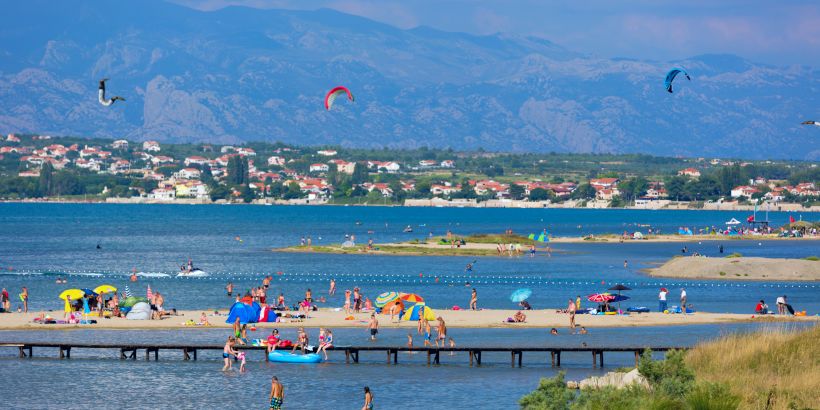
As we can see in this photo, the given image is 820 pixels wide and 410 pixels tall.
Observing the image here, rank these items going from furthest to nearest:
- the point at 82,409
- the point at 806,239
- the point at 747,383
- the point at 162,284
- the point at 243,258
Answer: the point at 806,239
the point at 243,258
the point at 162,284
the point at 82,409
the point at 747,383

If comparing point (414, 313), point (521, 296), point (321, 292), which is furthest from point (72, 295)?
point (521, 296)

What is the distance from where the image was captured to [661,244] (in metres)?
138

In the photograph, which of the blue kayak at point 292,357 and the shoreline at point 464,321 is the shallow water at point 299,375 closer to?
the blue kayak at point 292,357

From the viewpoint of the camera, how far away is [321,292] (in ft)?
241

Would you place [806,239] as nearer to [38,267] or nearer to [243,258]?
[243,258]

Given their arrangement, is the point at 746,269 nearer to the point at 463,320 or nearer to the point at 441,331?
the point at 463,320

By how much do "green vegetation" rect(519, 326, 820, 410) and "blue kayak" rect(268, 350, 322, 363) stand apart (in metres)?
14.9

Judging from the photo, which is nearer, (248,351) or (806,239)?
(248,351)

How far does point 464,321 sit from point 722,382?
27.9 metres

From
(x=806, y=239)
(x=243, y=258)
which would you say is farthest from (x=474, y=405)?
(x=806, y=239)

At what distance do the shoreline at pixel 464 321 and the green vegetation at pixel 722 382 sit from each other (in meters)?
20.1

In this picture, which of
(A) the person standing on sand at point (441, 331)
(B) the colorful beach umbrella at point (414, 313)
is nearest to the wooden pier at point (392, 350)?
(A) the person standing on sand at point (441, 331)

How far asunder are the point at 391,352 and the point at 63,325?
16516 mm

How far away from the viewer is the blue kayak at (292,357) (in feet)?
147
